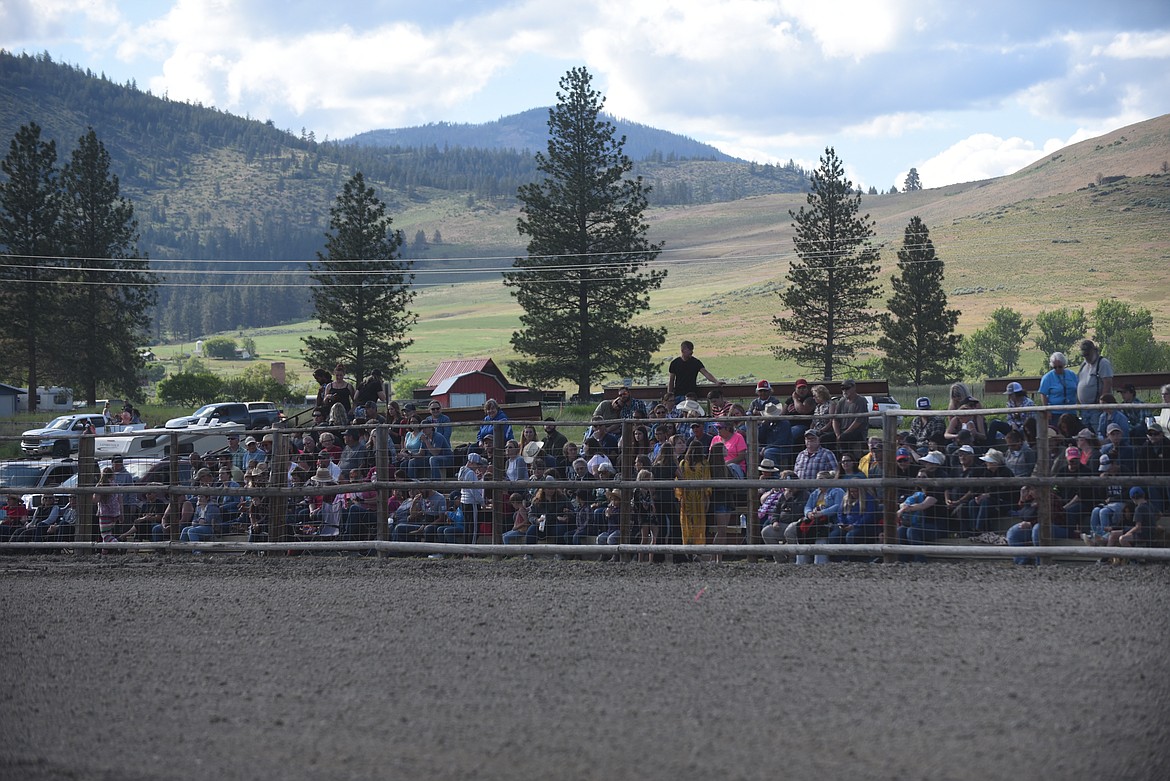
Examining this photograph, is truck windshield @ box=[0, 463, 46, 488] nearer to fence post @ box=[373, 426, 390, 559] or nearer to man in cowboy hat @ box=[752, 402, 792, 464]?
fence post @ box=[373, 426, 390, 559]

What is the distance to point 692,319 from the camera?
134 metres

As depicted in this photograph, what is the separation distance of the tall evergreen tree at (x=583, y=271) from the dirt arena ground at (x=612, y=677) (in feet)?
151

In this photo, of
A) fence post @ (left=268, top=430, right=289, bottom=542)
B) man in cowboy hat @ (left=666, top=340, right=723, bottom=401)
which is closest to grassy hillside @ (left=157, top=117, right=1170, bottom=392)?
man in cowboy hat @ (left=666, top=340, right=723, bottom=401)

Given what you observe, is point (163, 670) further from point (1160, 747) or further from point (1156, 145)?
point (1156, 145)

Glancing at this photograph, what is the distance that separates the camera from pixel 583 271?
55.6m

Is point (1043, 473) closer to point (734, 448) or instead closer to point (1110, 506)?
point (1110, 506)

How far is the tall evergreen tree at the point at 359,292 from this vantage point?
59.4 m

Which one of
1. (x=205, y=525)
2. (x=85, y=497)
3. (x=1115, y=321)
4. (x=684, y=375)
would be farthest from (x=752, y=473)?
(x=1115, y=321)

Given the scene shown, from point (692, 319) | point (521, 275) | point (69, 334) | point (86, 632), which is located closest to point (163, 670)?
point (86, 632)

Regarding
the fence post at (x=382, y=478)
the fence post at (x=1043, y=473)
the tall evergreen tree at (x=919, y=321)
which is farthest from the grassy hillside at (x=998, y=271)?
the fence post at (x=1043, y=473)

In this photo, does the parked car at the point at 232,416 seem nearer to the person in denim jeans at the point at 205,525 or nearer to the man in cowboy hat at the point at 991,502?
the person in denim jeans at the point at 205,525

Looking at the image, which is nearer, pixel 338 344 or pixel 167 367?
pixel 338 344

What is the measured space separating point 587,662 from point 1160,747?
122 inches

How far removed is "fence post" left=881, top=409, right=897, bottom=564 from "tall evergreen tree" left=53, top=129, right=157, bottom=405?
5964cm
